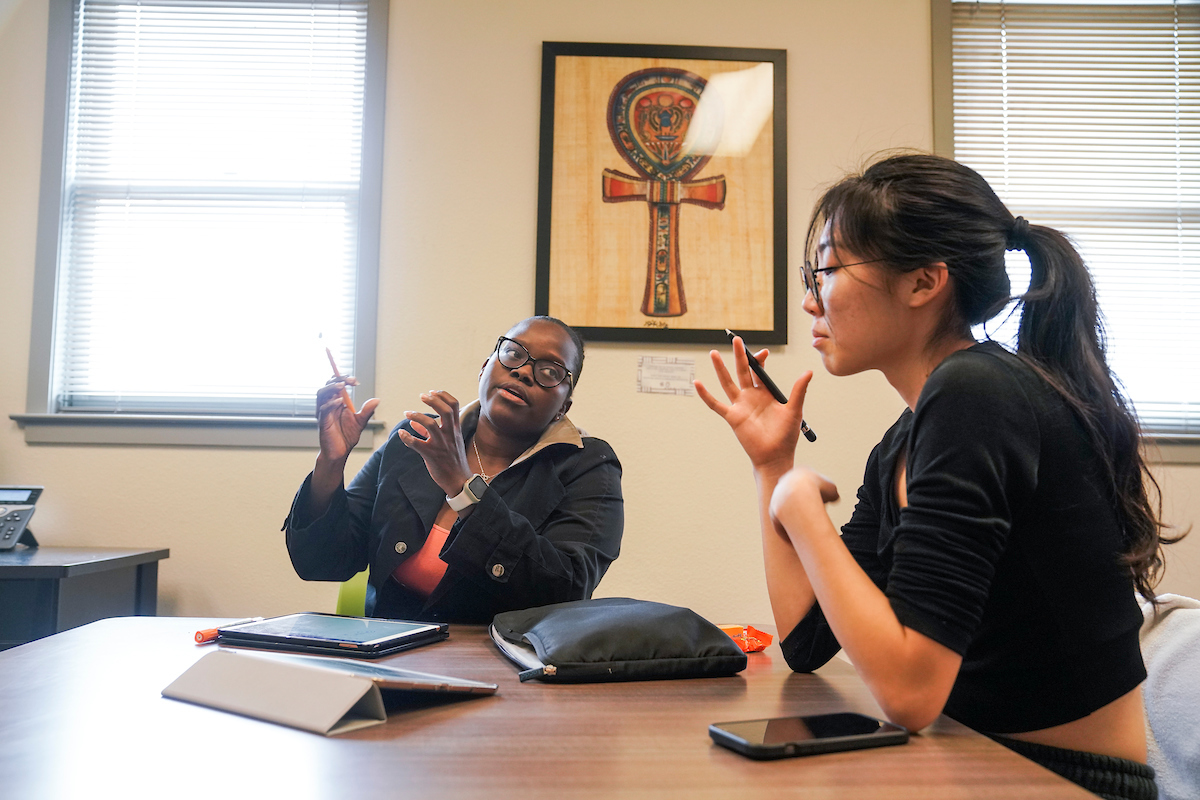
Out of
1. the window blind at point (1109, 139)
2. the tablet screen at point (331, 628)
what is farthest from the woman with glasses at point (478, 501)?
the window blind at point (1109, 139)

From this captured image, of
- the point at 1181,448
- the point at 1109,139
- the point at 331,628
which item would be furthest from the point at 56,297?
the point at 1181,448

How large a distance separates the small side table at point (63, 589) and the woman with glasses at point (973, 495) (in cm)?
176

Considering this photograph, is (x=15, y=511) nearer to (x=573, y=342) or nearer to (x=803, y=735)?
(x=573, y=342)

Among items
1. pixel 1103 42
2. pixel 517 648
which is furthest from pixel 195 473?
pixel 1103 42

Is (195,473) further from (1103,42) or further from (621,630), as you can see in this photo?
(1103,42)

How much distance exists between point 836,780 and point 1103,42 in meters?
3.14

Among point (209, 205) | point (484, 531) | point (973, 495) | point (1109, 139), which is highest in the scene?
point (1109, 139)

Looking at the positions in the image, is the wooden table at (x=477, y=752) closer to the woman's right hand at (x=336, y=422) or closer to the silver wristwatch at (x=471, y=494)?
the silver wristwatch at (x=471, y=494)

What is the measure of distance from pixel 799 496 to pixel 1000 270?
1.39 feet

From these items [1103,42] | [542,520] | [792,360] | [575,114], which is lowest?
[542,520]

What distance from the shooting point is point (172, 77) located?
9.04 feet

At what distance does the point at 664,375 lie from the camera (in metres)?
2.65

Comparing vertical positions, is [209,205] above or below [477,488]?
above

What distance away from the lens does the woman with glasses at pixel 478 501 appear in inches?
57.0
